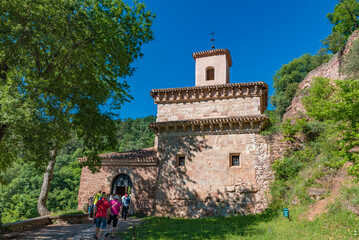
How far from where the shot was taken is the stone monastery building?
14.3 metres

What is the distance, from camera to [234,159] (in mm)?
15086

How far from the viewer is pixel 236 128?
15.2 metres

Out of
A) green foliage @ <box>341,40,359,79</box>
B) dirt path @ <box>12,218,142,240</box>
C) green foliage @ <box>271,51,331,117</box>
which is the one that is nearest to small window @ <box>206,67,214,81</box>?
green foliage @ <box>341,40,359,79</box>

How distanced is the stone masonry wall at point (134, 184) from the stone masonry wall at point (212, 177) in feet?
2.20

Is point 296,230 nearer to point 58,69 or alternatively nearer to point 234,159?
point 234,159

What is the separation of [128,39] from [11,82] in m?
6.45

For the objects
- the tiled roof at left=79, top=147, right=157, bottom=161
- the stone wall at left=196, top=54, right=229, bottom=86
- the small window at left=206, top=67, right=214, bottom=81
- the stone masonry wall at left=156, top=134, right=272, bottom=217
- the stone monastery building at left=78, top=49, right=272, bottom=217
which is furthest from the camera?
the small window at left=206, top=67, right=214, bottom=81

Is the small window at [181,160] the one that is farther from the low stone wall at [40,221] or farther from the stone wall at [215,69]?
the low stone wall at [40,221]

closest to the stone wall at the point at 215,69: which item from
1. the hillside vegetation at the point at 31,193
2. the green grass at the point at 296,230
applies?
the green grass at the point at 296,230

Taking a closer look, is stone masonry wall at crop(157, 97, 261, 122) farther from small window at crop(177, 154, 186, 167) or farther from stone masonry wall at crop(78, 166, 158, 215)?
stone masonry wall at crop(78, 166, 158, 215)

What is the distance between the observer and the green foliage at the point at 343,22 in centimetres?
2372

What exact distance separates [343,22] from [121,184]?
88.8 ft

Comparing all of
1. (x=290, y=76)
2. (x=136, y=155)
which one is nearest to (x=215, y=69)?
(x=136, y=155)

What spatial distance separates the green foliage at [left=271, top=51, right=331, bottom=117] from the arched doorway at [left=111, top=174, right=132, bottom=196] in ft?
68.2
